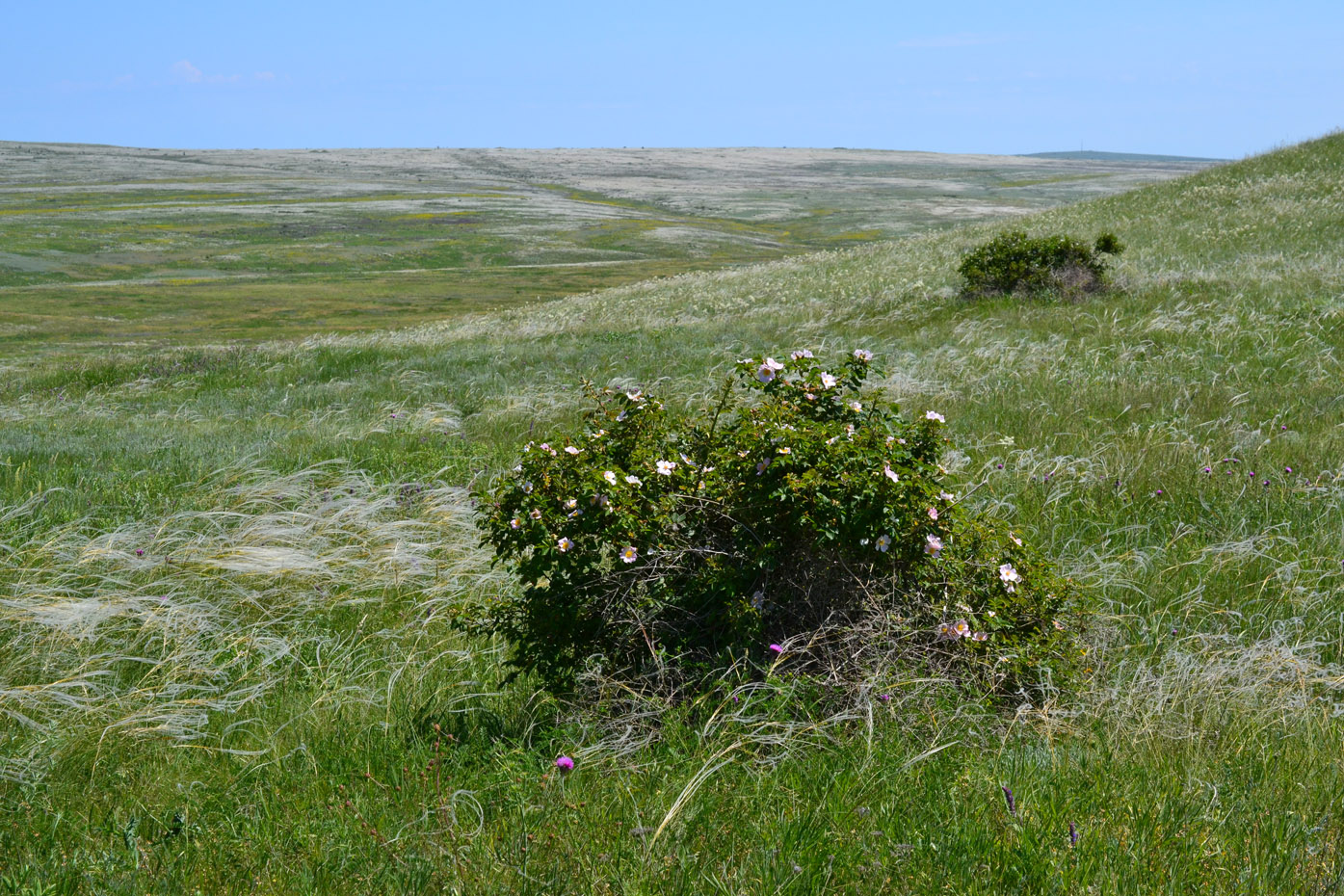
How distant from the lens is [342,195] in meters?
98.7

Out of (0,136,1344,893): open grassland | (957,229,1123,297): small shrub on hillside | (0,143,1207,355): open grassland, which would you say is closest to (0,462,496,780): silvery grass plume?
(0,136,1344,893): open grassland

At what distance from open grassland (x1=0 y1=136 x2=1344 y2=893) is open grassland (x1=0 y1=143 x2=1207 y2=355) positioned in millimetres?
32131

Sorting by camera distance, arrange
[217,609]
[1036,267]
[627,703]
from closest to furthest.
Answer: [627,703] → [217,609] → [1036,267]

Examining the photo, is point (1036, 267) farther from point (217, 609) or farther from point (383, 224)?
point (383, 224)

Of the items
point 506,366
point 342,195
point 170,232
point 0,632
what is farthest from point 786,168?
point 0,632

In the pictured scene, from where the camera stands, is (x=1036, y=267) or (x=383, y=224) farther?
(x=383, y=224)

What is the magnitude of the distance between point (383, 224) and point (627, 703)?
80.6 m

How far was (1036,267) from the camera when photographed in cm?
1550

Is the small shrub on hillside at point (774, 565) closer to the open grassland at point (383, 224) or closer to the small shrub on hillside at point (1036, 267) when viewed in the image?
the small shrub on hillside at point (1036, 267)

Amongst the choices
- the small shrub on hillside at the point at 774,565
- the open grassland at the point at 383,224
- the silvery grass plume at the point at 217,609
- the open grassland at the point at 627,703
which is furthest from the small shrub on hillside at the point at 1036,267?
the open grassland at the point at 383,224

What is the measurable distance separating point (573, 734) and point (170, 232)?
265 ft

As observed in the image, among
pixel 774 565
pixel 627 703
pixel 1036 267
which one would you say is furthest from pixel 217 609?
pixel 1036 267

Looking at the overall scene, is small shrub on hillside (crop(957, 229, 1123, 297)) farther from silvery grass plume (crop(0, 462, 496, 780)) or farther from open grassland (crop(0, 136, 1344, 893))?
silvery grass plume (crop(0, 462, 496, 780))

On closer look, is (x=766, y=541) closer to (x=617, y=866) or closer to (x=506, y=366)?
(x=617, y=866)
